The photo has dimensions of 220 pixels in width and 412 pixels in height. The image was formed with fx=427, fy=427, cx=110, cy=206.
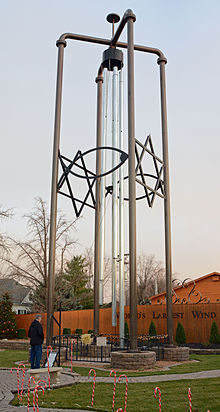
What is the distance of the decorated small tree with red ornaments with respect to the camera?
2548 cm

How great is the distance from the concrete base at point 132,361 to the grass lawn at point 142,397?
2.55 m

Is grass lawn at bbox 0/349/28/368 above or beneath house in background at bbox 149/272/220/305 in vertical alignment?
beneath

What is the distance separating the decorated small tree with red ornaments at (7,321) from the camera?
83.6ft

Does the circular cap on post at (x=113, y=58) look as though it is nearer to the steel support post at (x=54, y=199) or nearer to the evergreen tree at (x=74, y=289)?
the steel support post at (x=54, y=199)

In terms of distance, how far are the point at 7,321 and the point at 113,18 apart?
18.1 m

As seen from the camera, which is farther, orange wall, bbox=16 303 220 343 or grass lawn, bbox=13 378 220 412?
orange wall, bbox=16 303 220 343

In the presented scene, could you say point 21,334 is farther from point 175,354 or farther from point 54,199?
point 54,199

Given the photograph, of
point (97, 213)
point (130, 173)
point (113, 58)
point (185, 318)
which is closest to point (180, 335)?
point (185, 318)

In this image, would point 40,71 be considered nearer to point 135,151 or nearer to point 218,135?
point 135,151

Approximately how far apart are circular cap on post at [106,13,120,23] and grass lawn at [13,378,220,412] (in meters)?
12.5

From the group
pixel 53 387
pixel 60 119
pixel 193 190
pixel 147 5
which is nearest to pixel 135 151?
pixel 60 119

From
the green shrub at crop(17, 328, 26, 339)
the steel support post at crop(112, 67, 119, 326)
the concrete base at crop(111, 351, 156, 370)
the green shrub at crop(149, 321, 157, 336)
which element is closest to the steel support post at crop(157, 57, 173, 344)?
the steel support post at crop(112, 67, 119, 326)

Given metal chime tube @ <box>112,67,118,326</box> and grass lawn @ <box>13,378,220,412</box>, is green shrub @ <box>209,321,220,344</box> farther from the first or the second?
grass lawn @ <box>13,378,220,412</box>

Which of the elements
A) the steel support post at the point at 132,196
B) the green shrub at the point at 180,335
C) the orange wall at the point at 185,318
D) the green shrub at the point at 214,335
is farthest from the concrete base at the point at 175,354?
the orange wall at the point at 185,318
